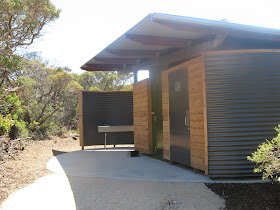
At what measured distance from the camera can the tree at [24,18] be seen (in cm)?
926

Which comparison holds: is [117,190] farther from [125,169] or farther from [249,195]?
[249,195]

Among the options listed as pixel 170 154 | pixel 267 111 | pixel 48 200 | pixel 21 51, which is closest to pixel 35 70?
pixel 21 51

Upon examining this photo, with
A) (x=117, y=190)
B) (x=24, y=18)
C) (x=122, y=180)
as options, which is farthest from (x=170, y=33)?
(x=24, y=18)

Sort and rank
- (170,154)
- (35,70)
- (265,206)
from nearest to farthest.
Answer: (265,206), (170,154), (35,70)

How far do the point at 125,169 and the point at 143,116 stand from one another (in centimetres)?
218

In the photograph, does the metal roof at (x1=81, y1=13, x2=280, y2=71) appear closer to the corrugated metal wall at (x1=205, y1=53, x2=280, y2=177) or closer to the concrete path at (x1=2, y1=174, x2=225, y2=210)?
the corrugated metal wall at (x1=205, y1=53, x2=280, y2=177)

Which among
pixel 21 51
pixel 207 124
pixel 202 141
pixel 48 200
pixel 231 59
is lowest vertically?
pixel 48 200

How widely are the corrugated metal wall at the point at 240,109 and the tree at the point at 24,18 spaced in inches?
283

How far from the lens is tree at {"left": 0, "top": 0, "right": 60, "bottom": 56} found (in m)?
9.26

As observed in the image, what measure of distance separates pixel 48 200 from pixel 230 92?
140 inches

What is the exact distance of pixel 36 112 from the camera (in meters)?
13.0

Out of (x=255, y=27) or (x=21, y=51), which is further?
(x=21, y=51)

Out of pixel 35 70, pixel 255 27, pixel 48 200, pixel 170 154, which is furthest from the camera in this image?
pixel 35 70

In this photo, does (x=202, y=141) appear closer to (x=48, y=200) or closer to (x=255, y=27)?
(x=255, y=27)
